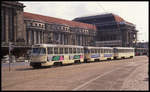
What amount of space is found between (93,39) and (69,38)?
2432 centimetres

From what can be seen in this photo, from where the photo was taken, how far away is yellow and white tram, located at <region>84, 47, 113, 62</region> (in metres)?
37.2

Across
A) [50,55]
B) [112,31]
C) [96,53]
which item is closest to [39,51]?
[50,55]

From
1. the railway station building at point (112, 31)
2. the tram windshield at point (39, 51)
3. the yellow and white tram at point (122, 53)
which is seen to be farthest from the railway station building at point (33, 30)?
the tram windshield at point (39, 51)

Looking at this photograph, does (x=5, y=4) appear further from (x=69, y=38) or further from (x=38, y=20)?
(x=69, y=38)

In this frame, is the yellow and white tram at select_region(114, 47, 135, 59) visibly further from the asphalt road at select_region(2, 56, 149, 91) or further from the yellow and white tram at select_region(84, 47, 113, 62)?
the asphalt road at select_region(2, 56, 149, 91)

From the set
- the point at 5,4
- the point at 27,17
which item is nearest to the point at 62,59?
the point at 5,4

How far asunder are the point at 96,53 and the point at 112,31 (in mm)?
95143

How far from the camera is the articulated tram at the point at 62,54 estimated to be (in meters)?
25.2

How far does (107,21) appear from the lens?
134 m

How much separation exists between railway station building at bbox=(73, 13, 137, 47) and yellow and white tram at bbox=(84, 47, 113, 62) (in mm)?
78863

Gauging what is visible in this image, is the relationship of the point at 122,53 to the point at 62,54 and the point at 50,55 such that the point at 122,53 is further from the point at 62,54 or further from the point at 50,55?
the point at 50,55

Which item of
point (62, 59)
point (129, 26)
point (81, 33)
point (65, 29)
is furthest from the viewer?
point (129, 26)

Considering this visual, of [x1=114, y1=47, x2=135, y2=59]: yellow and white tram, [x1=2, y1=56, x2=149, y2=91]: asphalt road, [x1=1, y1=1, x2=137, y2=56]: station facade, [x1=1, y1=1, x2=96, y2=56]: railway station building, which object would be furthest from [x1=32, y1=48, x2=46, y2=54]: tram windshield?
[x1=1, y1=1, x2=137, y2=56]: station facade

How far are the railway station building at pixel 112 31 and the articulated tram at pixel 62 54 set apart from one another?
84.0 m
